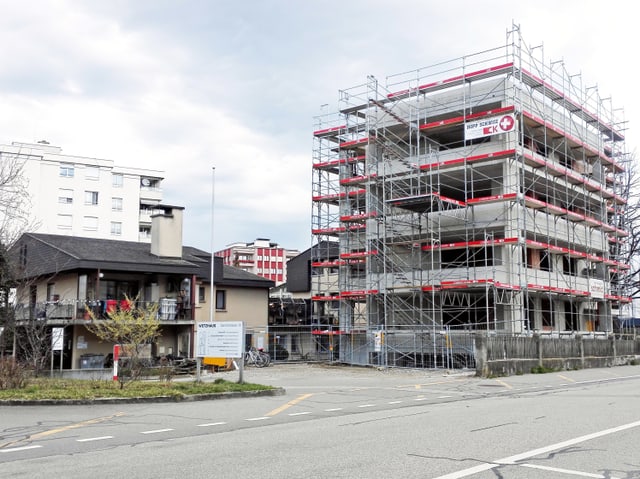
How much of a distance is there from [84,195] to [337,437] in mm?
69713

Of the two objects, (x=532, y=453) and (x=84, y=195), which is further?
(x=84, y=195)

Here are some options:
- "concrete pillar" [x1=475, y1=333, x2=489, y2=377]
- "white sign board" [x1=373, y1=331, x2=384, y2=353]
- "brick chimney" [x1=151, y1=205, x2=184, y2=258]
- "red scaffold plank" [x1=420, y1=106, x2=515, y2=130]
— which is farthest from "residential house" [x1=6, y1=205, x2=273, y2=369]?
"red scaffold plank" [x1=420, y1=106, x2=515, y2=130]

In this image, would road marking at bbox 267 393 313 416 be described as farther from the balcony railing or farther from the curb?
the balcony railing

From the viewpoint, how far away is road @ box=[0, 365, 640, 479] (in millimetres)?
8266

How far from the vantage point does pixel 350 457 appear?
352 inches

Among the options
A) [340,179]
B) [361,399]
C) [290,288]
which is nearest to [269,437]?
[361,399]

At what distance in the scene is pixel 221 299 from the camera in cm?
4134

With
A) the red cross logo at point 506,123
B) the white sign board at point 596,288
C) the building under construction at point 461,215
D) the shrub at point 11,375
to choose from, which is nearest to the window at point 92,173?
the building under construction at point 461,215

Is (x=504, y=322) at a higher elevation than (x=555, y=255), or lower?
lower

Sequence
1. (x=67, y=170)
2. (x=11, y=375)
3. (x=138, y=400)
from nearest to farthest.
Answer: (x=138, y=400) → (x=11, y=375) → (x=67, y=170)

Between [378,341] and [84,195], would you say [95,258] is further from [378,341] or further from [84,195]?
[84,195]

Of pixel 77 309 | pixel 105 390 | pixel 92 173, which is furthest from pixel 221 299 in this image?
pixel 92 173

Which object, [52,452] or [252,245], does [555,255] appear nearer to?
[52,452]

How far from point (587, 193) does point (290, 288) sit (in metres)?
24.4
